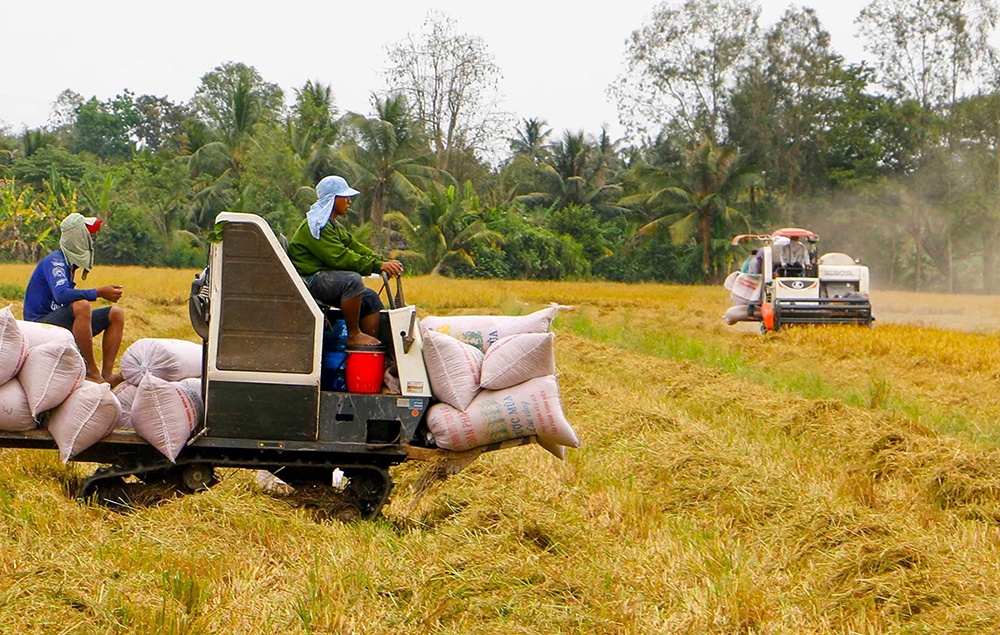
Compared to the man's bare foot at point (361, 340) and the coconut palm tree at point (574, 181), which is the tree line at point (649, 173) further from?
the man's bare foot at point (361, 340)

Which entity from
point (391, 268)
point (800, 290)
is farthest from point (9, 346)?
point (800, 290)

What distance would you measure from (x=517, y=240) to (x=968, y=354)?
29331mm

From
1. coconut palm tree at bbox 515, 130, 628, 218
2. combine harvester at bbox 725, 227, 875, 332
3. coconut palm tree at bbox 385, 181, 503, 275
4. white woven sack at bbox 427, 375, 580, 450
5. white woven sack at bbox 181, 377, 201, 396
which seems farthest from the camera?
coconut palm tree at bbox 515, 130, 628, 218

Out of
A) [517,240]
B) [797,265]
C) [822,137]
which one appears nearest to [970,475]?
[797,265]

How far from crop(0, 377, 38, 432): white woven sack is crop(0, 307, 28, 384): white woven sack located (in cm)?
5

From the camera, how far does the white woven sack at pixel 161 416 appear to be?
6113mm

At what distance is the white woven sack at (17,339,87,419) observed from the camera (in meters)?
6.07

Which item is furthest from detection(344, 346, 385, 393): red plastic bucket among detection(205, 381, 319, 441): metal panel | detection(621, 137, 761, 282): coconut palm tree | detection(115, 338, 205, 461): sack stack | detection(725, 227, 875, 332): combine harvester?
detection(621, 137, 761, 282): coconut palm tree

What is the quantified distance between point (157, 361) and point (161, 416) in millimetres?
782

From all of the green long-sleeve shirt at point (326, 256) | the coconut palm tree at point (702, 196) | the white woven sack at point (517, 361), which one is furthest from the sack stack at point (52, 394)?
the coconut palm tree at point (702, 196)

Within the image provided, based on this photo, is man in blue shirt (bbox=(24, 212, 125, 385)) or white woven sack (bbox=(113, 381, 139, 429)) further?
man in blue shirt (bbox=(24, 212, 125, 385))

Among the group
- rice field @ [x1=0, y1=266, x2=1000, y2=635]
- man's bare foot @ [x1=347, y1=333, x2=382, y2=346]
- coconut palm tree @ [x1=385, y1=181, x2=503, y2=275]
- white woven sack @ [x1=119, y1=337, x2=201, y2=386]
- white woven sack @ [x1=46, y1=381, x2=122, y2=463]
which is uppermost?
coconut palm tree @ [x1=385, y1=181, x2=503, y2=275]

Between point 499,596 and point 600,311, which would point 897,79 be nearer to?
point 600,311

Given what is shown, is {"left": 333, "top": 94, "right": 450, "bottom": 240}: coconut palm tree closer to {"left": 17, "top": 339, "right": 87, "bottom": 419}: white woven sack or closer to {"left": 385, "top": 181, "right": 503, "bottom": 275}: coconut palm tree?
{"left": 385, "top": 181, "right": 503, "bottom": 275}: coconut palm tree
